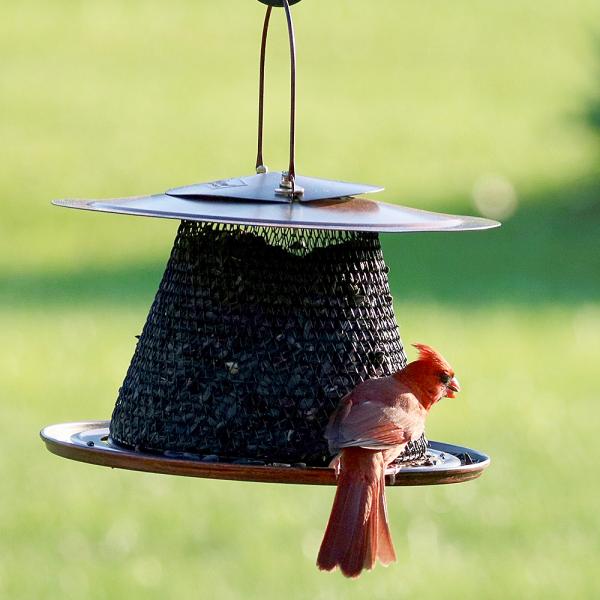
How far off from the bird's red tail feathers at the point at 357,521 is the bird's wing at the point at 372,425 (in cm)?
4

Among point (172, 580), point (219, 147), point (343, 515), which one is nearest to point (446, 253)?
point (219, 147)

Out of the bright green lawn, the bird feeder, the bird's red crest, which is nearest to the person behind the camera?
the bird feeder

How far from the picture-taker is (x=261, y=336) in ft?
16.3

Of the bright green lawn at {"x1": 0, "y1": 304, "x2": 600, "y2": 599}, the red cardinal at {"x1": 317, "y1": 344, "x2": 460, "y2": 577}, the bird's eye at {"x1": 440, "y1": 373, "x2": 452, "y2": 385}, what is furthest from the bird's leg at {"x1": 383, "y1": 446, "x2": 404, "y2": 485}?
the bright green lawn at {"x1": 0, "y1": 304, "x2": 600, "y2": 599}

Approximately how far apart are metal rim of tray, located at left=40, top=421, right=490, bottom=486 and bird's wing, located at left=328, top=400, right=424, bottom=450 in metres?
0.11

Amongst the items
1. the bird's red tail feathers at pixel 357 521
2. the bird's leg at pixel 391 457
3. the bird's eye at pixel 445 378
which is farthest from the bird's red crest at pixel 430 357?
the bird's red tail feathers at pixel 357 521

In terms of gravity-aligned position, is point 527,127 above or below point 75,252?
above

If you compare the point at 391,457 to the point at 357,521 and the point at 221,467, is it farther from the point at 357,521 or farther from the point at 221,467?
the point at 221,467

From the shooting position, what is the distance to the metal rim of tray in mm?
4465

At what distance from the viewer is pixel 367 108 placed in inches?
1225

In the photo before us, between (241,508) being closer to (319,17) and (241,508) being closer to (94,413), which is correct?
(94,413)

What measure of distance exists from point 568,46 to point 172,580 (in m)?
25.0

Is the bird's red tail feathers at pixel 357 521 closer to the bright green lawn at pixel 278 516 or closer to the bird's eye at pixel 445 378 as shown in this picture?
the bird's eye at pixel 445 378

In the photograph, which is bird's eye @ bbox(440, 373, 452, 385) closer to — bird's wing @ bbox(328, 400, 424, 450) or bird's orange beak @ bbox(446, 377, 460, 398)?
bird's orange beak @ bbox(446, 377, 460, 398)
